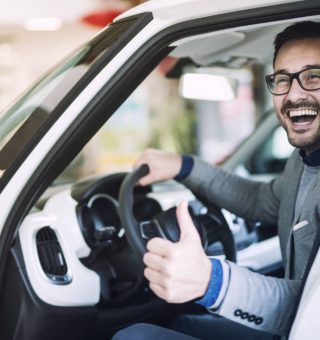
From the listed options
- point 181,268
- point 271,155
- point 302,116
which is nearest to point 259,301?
point 181,268

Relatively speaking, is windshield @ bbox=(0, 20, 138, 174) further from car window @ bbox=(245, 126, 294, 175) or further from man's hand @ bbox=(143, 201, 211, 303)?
car window @ bbox=(245, 126, 294, 175)

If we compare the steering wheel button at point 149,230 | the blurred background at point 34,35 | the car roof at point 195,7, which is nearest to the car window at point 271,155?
the steering wheel button at point 149,230

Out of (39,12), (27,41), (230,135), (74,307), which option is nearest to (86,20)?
(39,12)

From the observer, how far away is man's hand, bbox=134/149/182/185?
230cm

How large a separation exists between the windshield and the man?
1.57ft

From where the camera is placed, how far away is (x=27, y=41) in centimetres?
1126

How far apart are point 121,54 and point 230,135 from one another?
8335 mm

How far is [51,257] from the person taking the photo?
1.98 meters

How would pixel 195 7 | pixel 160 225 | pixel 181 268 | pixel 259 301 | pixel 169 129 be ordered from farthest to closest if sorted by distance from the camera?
1. pixel 169 129
2. pixel 160 225
3. pixel 195 7
4. pixel 259 301
5. pixel 181 268

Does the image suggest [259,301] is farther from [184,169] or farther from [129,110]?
[129,110]

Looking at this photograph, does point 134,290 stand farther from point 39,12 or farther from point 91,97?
point 39,12

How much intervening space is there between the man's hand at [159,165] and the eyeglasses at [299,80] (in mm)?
572

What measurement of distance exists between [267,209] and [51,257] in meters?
0.82

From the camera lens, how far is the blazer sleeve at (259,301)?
4.84ft
